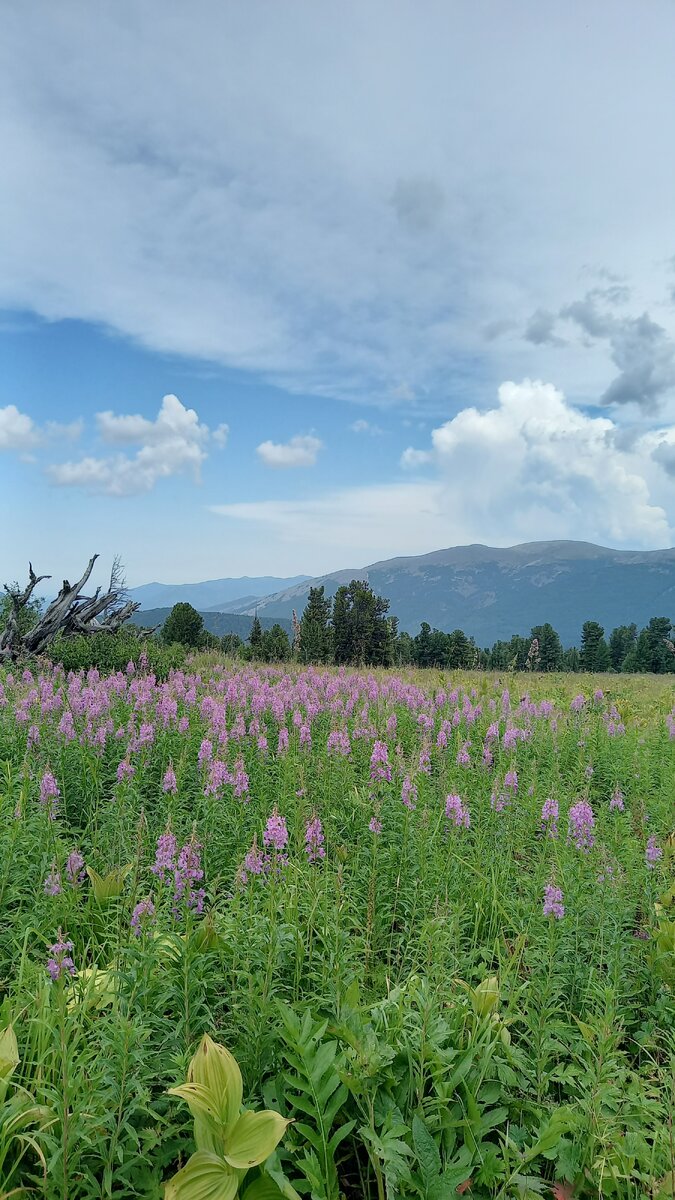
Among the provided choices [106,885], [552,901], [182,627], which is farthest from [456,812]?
[182,627]

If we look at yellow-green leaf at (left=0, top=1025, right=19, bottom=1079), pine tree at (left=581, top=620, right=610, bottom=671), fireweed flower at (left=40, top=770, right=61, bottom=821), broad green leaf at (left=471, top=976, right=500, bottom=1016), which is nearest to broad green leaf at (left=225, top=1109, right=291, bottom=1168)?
yellow-green leaf at (left=0, top=1025, right=19, bottom=1079)

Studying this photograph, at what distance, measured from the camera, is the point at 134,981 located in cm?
293

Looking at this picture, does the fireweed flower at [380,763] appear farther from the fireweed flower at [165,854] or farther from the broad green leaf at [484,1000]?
the broad green leaf at [484,1000]

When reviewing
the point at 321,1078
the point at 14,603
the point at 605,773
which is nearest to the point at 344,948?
the point at 321,1078

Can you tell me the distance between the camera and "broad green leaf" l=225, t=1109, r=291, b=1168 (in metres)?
2.25

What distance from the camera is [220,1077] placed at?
243 cm

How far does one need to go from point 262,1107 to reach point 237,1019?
357mm

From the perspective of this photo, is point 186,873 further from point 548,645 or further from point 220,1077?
point 548,645

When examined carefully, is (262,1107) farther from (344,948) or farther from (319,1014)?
(344,948)

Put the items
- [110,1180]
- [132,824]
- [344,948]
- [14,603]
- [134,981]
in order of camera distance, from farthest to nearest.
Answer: [14,603], [132,824], [344,948], [134,981], [110,1180]

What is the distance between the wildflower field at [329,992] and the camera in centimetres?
247

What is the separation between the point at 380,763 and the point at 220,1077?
12.2 ft

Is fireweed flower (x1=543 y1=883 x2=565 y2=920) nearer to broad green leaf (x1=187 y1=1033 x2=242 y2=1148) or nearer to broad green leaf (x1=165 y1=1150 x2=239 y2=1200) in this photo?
broad green leaf (x1=187 y1=1033 x2=242 y2=1148)

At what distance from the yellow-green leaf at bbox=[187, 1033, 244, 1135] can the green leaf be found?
70 centimetres
